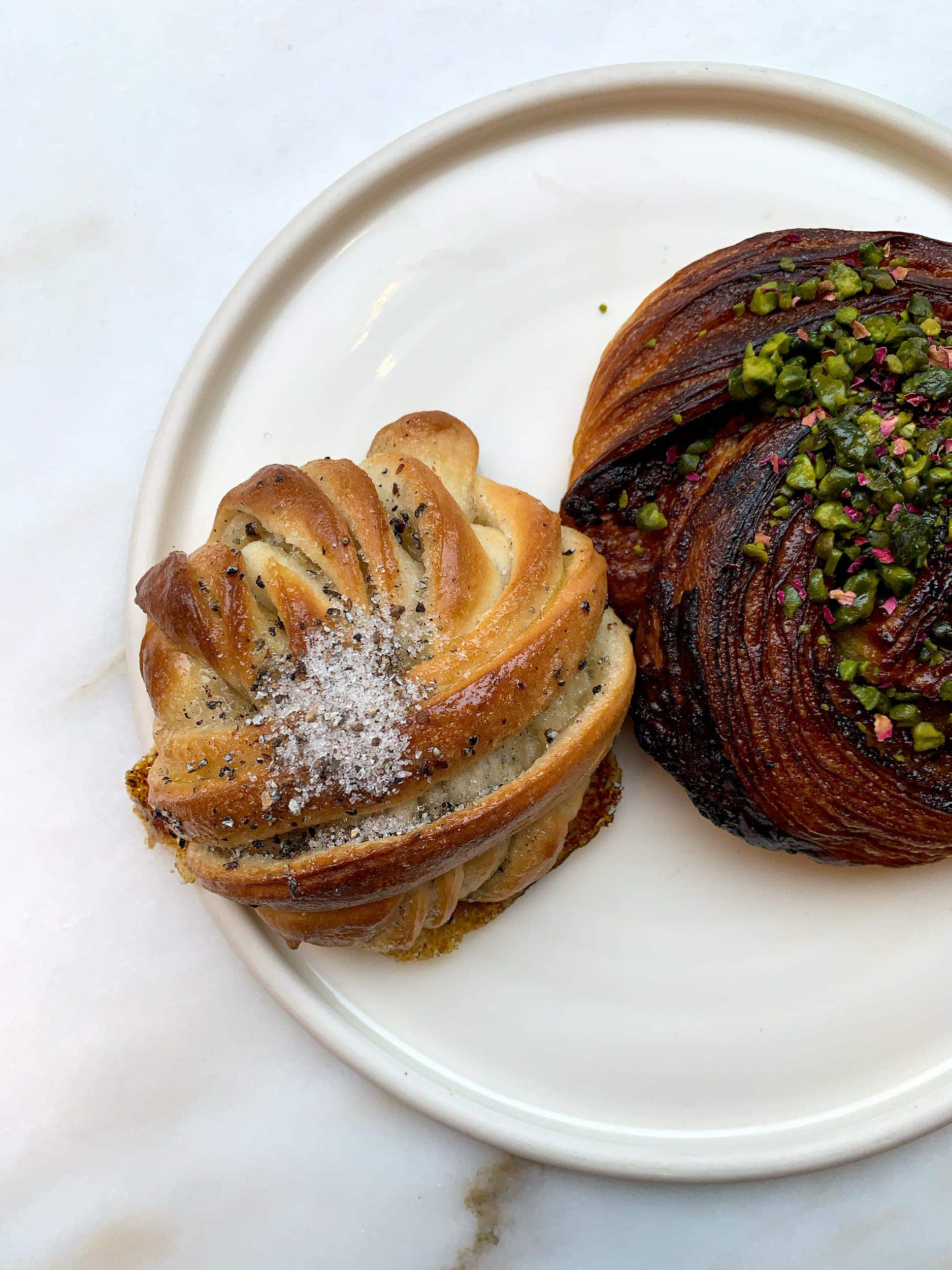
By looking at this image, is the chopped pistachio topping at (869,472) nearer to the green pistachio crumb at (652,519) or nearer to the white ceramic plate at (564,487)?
the green pistachio crumb at (652,519)

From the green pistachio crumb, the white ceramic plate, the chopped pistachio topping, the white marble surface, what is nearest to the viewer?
the chopped pistachio topping

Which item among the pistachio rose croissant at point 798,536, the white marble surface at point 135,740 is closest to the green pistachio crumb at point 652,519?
the pistachio rose croissant at point 798,536

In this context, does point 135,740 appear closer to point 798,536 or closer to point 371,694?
point 371,694

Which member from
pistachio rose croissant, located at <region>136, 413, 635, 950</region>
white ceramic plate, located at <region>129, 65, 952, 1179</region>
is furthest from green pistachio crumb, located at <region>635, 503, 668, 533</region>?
white ceramic plate, located at <region>129, 65, 952, 1179</region>

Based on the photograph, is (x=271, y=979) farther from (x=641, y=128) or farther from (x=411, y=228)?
(x=641, y=128)

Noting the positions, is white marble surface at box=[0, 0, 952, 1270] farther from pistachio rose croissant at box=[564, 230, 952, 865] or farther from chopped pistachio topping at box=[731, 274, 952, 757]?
chopped pistachio topping at box=[731, 274, 952, 757]

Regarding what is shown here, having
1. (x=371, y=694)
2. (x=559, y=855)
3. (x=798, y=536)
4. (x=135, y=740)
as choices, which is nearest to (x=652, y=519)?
(x=798, y=536)
